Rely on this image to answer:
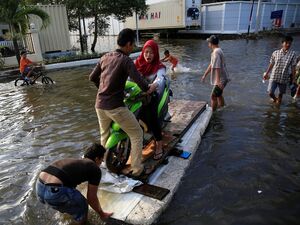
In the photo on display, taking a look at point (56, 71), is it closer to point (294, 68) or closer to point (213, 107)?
point (213, 107)

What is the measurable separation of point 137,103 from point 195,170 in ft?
5.34

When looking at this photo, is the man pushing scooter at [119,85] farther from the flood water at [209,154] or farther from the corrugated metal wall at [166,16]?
the corrugated metal wall at [166,16]

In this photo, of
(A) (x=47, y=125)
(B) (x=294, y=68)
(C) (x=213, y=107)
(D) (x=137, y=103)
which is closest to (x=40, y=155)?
(A) (x=47, y=125)

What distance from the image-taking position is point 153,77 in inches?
197

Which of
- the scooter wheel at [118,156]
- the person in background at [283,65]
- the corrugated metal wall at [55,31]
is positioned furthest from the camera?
the corrugated metal wall at [55,31]

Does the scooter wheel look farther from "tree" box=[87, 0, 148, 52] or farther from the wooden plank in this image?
"tree" box=[87, 0, 148, 52]

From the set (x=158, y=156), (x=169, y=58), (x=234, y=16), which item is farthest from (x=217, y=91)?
(x=234, y=16)

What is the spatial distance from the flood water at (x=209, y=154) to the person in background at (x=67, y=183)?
0.75m

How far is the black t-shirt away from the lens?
2.99m

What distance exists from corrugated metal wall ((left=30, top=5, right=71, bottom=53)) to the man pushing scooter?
16.8 m

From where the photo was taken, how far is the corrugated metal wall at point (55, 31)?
18.9 metres

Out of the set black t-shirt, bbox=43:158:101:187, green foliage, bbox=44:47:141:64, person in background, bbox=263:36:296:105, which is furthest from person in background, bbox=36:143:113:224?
green foliage, bbox=44:47:141:64

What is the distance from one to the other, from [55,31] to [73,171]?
18.3 m

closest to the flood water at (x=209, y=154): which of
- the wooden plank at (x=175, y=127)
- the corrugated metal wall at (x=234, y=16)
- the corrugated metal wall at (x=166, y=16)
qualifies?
the wooden plank at (x=175, y=127)
